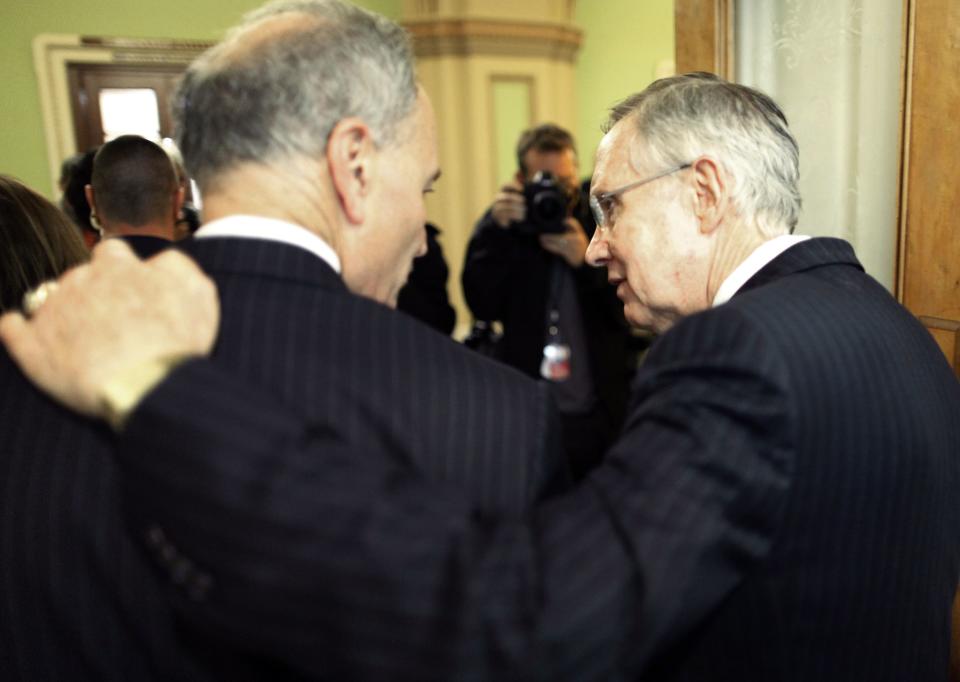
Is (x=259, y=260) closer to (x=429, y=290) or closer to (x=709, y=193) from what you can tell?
(x=709, y=193)

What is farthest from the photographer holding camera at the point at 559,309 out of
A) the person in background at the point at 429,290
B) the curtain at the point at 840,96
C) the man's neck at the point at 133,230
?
the man's neck at the point at 133,230

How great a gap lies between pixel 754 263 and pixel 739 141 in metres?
0.19

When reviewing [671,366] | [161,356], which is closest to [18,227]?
[161,356]

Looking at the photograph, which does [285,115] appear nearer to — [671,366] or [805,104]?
[671,366]

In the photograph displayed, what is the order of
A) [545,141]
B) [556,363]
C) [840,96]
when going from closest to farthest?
[840,96] → [556,363] → [545,141]

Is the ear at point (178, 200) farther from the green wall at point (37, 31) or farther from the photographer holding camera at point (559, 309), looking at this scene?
the green wall at point (37, 31)

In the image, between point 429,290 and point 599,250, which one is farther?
point 429,290

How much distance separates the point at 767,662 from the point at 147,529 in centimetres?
72

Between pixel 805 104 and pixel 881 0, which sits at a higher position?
pixel 881 0

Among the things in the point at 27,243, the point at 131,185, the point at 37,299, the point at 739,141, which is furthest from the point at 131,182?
the point at 739,141

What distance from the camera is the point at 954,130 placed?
1.49 m

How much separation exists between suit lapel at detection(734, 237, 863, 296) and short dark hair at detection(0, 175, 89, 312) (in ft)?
4.27

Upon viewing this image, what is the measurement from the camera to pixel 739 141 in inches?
48.8

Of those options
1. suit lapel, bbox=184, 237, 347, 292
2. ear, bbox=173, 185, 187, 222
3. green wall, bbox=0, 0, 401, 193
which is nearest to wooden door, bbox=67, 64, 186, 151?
green wall, bbox=0, 0, 401, 193
